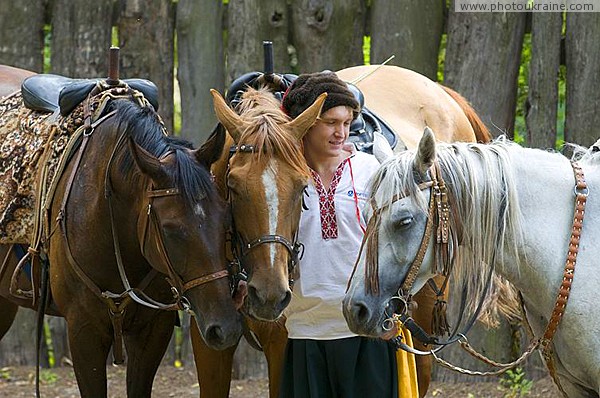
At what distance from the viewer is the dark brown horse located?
12.4ft

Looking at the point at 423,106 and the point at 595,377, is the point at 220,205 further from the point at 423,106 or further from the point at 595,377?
the point at 423,106

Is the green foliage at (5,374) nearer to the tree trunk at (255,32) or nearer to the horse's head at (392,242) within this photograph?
the tree trunk at (255,32)

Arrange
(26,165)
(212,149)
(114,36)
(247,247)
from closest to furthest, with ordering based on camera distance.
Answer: (247,247), (212,149), (26,165), (114,36)

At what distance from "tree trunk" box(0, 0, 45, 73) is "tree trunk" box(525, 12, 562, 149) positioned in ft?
9.57

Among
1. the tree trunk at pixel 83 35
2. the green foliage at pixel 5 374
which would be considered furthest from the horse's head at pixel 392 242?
the green foliage at pixel 5 374

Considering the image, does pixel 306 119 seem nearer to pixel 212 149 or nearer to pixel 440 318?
pixel 212 149

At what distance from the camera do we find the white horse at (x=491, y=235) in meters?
3.38

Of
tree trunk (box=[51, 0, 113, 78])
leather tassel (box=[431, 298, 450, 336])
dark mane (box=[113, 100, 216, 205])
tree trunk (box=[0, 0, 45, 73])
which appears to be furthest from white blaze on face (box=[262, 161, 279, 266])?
tree trunk (box=[0, 0, 45, 73])

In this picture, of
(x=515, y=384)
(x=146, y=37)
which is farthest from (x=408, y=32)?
(x=515, y=384)

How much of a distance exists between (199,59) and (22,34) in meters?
1.10

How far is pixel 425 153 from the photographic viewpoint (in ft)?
11.0

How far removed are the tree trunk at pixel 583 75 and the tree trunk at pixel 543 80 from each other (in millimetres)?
75

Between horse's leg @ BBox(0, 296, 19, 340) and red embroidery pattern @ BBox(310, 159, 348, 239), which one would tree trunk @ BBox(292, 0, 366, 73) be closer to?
horse's leg @ BBox(0, 296, 19, 340)

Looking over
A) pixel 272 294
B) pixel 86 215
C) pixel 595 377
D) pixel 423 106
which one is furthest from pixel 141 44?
pixel 595 377
